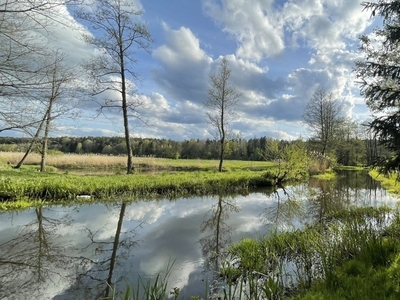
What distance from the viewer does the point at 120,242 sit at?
6164 millimetres

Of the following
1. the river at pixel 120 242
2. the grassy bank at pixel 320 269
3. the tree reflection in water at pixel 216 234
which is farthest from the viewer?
the tree reflection in water at pixel 216 234

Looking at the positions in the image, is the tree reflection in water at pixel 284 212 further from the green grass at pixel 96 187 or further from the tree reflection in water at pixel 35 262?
the tree reflection in water at pixel 35 262

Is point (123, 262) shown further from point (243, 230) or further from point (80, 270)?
point (243, 230)

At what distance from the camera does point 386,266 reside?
162 inches

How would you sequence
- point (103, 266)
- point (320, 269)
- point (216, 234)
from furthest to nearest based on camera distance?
point (216, 234) < point (103, 266) < point (320, 269)

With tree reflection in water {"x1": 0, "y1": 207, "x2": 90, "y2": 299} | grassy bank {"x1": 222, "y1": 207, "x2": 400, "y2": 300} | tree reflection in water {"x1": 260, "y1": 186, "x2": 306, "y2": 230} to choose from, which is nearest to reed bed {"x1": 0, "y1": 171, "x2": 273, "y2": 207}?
tree reflection in water {"x1": 0, "y1": 207, "x2": 90, "y2": 299}

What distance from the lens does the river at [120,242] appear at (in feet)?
13.7

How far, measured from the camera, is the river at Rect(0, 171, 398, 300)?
4.18 metres

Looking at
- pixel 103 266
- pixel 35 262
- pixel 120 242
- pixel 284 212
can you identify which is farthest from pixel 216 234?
pixel 35 262

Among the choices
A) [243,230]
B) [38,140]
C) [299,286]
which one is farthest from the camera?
[243,230]

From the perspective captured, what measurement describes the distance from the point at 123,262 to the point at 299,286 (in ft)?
10.4

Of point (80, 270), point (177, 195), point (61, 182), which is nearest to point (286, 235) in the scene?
point (80, 270)

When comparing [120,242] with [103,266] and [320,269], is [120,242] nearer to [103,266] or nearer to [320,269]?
[103,266]

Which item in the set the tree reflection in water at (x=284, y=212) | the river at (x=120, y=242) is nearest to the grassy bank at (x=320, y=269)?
the river at (x=120, y=242)
